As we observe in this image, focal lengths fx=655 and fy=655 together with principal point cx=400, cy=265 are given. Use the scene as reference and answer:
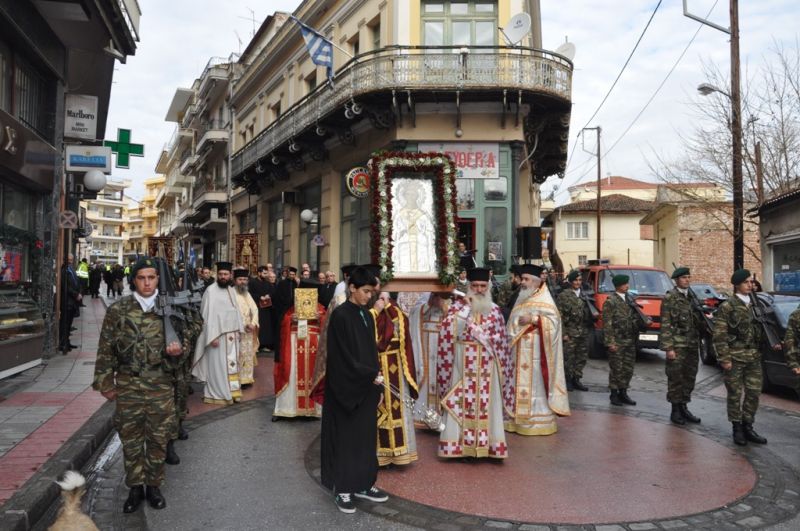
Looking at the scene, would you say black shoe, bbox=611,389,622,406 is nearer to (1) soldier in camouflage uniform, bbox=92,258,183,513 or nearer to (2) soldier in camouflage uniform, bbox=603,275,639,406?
(2) soldier in camouflage uniform, bbox=603,275,639,406

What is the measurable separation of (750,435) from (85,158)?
41.4 feet

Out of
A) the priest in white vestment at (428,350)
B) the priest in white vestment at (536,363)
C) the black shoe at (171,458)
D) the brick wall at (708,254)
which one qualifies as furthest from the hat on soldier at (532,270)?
the brick wall at (708,254)

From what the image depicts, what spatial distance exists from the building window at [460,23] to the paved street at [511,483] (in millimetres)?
13603

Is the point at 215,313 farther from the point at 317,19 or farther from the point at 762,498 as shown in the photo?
the point at 317,19

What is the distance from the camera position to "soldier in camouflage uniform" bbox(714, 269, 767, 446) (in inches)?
280

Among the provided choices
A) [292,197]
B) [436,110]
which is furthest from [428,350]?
[292,197]

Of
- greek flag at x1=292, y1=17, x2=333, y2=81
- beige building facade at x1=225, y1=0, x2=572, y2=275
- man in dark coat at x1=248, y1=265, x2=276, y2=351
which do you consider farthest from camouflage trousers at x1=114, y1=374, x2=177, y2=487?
greek flag at x1=292, y1=17, x2=333, y2=81

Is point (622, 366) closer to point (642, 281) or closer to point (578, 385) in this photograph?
point (578, 385)

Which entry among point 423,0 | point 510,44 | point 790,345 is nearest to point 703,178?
point 510,44

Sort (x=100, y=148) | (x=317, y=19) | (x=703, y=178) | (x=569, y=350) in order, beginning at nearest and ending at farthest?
(x=569, y=350) < (x=100, y=148) < (x=703, y=178) < (x=317, y=19)

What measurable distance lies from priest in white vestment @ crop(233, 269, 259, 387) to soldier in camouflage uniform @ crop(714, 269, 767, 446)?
652cm

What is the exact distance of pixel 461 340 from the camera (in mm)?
6570

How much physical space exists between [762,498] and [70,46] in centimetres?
1440

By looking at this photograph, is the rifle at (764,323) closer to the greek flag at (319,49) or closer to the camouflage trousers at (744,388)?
the camouflage trousers at (744,388)
